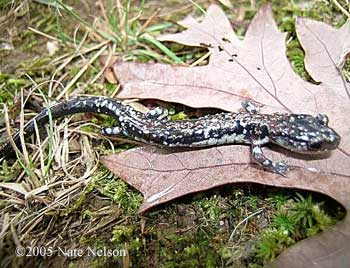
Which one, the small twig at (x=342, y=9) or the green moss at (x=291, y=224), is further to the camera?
the small twig at (x=342, y=9)

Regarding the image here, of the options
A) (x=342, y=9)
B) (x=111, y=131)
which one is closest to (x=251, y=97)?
(x=111, y=131)

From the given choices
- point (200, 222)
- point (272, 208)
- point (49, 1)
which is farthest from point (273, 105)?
point (49, 1)

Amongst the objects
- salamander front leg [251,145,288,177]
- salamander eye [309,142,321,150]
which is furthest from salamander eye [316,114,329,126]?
salamander front leg [251,145,288,177]

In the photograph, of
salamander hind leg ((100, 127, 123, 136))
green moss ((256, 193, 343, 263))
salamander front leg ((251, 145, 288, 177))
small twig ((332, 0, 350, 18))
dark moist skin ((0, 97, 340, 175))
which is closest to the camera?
green moss ((256, 193, 343, 263))

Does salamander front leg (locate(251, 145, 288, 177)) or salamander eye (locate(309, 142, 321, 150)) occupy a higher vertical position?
salamander eye (locate(309, 142, 321, 150))

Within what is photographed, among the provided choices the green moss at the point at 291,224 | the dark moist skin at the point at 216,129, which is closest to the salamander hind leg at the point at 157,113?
the dark moist skin at the point at 216,129

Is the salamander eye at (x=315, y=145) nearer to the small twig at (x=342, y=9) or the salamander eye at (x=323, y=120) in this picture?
the salamander eye at (x=323, y=120)

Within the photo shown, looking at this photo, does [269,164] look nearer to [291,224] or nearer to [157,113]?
[291,224]

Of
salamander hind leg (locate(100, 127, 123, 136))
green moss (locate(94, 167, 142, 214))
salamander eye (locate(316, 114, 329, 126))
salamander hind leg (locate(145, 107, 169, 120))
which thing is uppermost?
salamander eye (locate(316, 114, 329, 126))

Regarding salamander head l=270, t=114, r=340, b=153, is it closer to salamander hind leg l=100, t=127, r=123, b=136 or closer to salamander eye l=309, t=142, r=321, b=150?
salamander eye l=309, t=142, r=321, b=150
